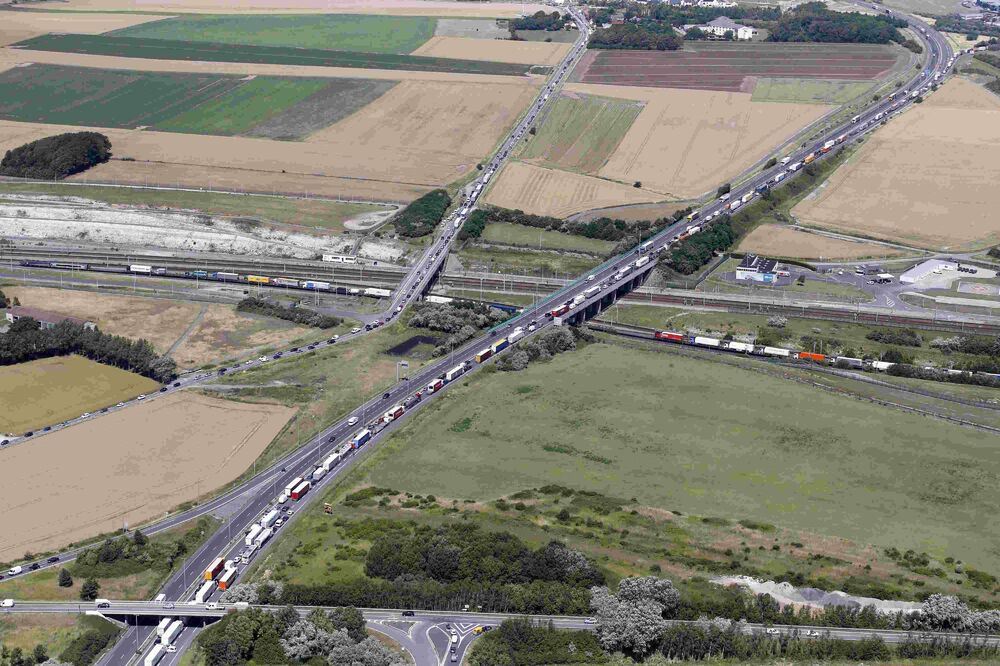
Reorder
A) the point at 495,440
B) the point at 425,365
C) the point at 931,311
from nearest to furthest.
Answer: the point at 495,440 < the point at 425,365 < the point at 931,311

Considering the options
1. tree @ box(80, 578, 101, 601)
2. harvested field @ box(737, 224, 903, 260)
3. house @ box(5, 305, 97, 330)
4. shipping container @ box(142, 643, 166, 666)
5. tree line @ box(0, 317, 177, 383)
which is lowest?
shipping container @ box(142, 643, 166, 666)

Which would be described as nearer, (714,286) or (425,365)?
(425,365)

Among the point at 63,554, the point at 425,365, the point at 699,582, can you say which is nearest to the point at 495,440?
the point at 425,365

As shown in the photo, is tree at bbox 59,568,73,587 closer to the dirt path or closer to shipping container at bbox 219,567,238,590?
shipping container at bbox 219,567,238,590

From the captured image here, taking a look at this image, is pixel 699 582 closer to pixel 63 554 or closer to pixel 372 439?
pixel 372 439

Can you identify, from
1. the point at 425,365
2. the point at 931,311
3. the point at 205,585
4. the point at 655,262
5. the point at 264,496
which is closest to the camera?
the point at 205,585

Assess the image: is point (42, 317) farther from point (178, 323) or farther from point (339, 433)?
point (339, 433)

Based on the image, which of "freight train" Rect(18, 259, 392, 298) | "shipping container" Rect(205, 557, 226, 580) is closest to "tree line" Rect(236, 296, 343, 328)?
"freight train" Rect(18, 259, 392, 298)
